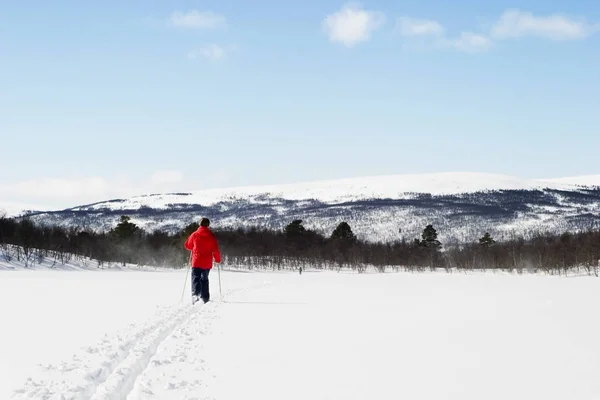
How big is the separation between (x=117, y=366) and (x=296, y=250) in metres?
90.8

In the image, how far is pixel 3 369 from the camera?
20.8 ft

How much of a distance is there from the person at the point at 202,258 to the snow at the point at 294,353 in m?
2.27

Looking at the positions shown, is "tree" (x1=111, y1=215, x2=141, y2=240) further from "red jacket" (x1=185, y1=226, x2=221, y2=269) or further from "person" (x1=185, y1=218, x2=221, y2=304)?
"red jacket" (x1=185, y1=226, x2=221, y2=269)

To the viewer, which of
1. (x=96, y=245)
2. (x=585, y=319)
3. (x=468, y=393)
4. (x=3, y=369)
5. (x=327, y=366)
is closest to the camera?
(x=468, y=393)

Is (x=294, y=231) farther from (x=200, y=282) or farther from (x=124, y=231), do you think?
(x=200, y=282)

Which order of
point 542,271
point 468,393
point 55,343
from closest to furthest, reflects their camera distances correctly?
point 468,393, point 55,343, point 542,271

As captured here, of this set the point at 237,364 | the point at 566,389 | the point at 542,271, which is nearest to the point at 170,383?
the point at 237,364

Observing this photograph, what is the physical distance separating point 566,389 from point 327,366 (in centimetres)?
260

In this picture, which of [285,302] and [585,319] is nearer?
[585,319]

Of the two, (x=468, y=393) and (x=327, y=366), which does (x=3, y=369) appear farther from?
(x=468, y=393)

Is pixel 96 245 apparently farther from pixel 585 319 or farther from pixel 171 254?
pixel 585 319

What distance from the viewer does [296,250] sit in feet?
319

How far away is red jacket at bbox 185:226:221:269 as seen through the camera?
50.8 feet

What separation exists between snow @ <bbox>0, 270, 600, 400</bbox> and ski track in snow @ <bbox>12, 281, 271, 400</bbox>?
18 mm
